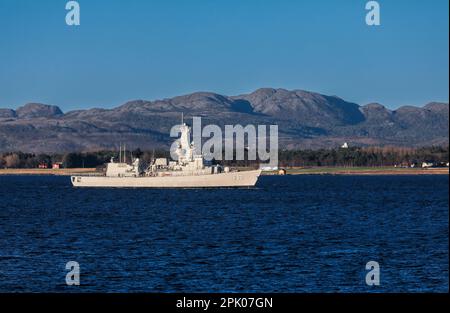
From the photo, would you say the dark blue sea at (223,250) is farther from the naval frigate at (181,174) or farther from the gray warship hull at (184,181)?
the gray warship hull at (184,181)

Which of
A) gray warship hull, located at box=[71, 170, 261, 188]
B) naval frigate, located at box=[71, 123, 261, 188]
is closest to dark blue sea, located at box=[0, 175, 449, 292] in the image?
naval frigate, located at box=[71, 123, 261, 188]

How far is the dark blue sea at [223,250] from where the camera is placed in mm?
35281

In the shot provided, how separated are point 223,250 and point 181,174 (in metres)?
98.3

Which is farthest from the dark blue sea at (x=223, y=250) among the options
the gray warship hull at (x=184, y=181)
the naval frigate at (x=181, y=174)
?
the gray warship hull at (x=184, y=181)

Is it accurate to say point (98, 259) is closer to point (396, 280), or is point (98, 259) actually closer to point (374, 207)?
point (396, 280)

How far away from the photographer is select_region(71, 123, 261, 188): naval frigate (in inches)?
5650

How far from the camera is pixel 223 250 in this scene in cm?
4741

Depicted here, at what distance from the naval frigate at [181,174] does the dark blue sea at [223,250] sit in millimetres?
59490

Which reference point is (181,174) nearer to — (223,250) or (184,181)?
(184,181)

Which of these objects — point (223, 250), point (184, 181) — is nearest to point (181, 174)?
point (184, 181)

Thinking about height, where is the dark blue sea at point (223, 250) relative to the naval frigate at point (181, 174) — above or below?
below

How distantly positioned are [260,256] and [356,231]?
17700 mm
